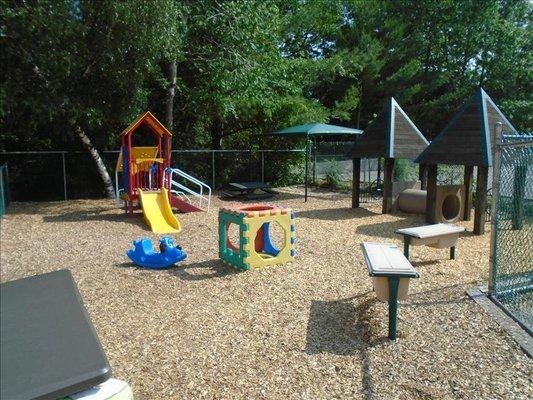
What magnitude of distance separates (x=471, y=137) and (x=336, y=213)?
3.61 metres

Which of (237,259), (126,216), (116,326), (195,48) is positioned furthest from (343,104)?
(116,326)

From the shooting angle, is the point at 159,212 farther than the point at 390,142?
No

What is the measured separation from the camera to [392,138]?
10406 mm

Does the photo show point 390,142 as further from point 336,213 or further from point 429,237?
point 429,237

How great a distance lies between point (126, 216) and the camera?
1091cm

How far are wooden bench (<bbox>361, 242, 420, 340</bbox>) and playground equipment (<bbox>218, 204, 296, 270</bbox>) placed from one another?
180 centimetres

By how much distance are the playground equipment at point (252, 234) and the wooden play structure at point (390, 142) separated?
4880 mm

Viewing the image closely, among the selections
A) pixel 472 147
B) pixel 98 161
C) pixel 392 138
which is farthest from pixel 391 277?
pixel 98 161

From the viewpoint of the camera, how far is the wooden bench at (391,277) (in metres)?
3.75

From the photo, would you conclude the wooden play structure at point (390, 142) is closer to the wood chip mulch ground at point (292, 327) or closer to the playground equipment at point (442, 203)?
the playground equipment at point (442, 203)

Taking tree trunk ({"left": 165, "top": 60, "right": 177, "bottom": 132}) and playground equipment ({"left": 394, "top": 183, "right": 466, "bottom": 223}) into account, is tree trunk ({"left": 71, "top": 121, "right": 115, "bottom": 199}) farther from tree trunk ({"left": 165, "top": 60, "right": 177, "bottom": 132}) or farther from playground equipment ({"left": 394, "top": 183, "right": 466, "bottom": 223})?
playground equipment ({"left": 394, "top": 183, "right": 466, "bottom": 223})

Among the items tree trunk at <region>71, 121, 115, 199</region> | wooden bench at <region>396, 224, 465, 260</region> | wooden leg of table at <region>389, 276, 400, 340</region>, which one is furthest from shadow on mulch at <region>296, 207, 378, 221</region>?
tree trunk at <region>71, 121, 115, 199</region>

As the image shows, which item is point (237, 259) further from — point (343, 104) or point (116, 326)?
point (343, 104)

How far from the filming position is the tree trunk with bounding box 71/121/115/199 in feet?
44.1
